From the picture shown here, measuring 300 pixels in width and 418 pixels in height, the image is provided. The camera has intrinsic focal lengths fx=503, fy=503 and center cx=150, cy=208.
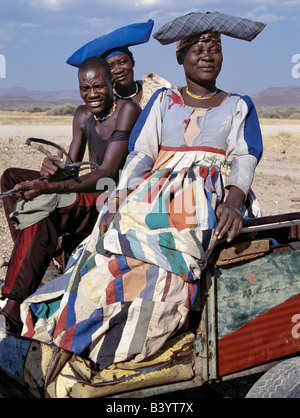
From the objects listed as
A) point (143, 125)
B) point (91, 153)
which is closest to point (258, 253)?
point (143, 125)

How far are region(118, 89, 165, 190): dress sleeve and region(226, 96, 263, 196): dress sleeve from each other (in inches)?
16.1

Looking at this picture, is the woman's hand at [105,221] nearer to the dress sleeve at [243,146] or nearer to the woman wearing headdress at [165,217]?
the woman wearing headdress at [165,217]

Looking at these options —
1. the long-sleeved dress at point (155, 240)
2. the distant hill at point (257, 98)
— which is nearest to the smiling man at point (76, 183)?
the long-sleeved dress at point (155, 240)

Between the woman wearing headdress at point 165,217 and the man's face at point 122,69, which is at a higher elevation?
the man's face at point 122,69

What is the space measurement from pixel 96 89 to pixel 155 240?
162 cm

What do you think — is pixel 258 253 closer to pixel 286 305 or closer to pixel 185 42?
pixel 286 305

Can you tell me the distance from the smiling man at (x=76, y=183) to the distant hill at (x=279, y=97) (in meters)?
106

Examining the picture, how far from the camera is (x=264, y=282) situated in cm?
248

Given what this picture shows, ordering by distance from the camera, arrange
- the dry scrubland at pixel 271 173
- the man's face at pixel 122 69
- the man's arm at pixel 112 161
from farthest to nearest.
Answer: the dry scrubland at pixel 271 173 < the man's face at pixel 122 69 < the man's arm at pixel 112 161

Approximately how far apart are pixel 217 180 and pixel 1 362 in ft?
4.53

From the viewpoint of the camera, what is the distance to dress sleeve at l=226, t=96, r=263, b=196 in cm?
261

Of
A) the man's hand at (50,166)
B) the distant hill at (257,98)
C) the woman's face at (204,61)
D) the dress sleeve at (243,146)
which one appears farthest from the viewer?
the distant hill at (257,98)

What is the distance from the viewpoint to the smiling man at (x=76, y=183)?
2.96 metres

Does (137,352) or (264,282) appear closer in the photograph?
(137,352)
